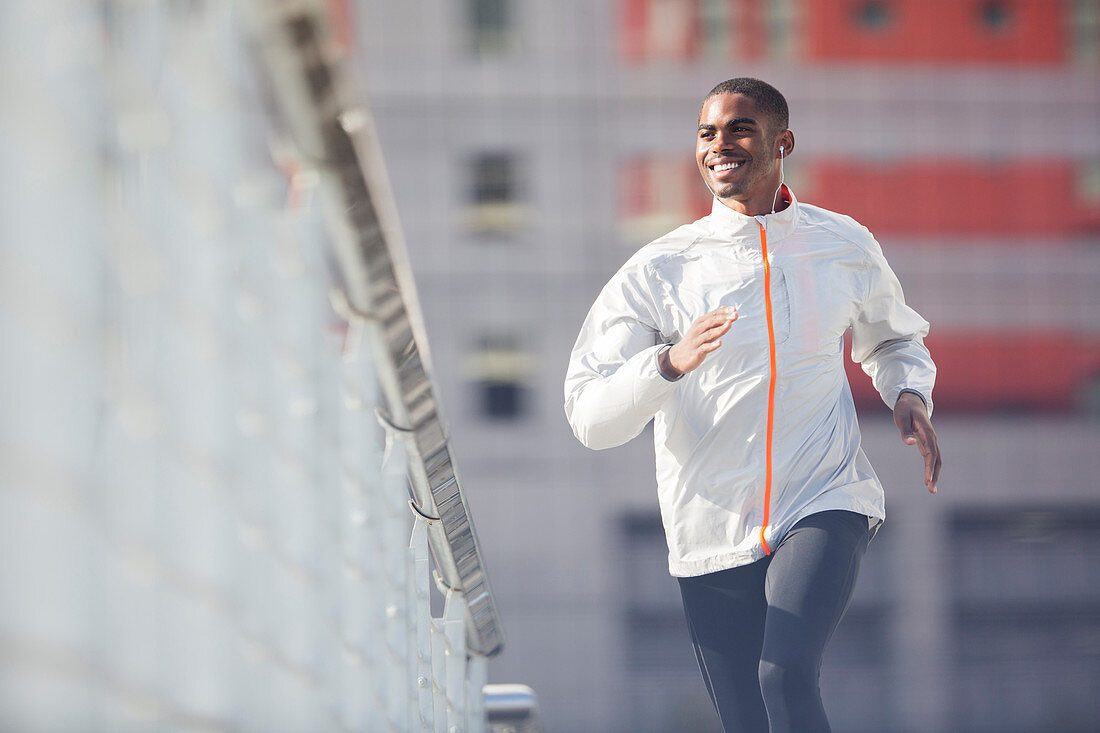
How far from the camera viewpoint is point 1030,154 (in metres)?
28.4

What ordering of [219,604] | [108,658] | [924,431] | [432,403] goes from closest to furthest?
[108,658]
[219,604]
[432,403]
[924,431]

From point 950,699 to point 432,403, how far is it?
1038 inches

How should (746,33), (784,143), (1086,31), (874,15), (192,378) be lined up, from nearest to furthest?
(192,378) < (784,143) < (746,33) < (874,15) < (1086,31)

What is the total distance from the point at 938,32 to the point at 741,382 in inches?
1035

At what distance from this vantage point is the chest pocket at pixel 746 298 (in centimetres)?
358

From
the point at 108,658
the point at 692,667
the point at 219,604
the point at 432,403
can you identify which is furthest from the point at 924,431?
the point at 692,667

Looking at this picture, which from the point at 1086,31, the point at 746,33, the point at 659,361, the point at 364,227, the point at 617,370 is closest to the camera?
the point at 364,227

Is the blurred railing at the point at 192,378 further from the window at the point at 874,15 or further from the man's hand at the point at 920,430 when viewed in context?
the window at the point at 874,15

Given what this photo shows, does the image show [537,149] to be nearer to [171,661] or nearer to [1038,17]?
[1038,17]

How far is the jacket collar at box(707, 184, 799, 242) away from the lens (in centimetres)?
362

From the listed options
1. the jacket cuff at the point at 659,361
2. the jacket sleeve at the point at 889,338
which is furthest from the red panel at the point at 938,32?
the jacket cuff at the point at 659,361

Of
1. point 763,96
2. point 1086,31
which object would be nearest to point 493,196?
point 1086,31

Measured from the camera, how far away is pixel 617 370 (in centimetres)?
351

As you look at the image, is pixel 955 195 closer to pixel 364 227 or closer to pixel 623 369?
pixel 623 369
